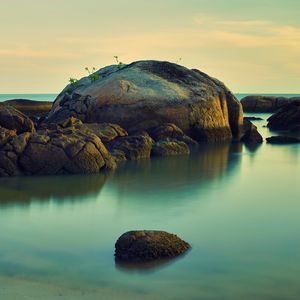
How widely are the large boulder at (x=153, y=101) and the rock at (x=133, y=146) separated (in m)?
4.57

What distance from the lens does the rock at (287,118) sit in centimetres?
4042

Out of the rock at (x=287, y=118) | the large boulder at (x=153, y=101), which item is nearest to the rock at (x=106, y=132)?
the large boulder at (x=153, y=101)

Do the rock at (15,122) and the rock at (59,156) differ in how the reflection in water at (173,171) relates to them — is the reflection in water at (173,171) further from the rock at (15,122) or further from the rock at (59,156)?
the rock at (15,122)

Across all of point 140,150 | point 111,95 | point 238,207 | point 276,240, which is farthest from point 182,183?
point 111,95

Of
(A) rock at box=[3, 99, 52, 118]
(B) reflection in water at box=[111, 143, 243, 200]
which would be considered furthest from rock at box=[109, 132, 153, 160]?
(A) rock at box=[3, 99, 52, 118]

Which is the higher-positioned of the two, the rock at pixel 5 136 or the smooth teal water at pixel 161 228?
the rock at pixel 5 136

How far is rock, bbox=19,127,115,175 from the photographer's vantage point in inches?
683

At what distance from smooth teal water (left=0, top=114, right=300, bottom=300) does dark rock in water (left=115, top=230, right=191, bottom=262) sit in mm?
182

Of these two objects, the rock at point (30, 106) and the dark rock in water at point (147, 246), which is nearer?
the dark rock in water at point (147, 246)

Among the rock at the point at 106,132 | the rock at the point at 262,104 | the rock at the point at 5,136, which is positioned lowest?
the rock at the point at 262,104

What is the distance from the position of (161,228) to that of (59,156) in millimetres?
6739

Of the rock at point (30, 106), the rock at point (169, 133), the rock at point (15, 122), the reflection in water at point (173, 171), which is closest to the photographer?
the reflection in water at point (173, 171)

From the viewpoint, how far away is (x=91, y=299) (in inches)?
300

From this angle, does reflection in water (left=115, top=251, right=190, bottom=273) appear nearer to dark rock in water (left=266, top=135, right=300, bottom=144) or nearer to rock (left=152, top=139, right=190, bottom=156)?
rock (left=152, top=139, right=190, bottom=156)
